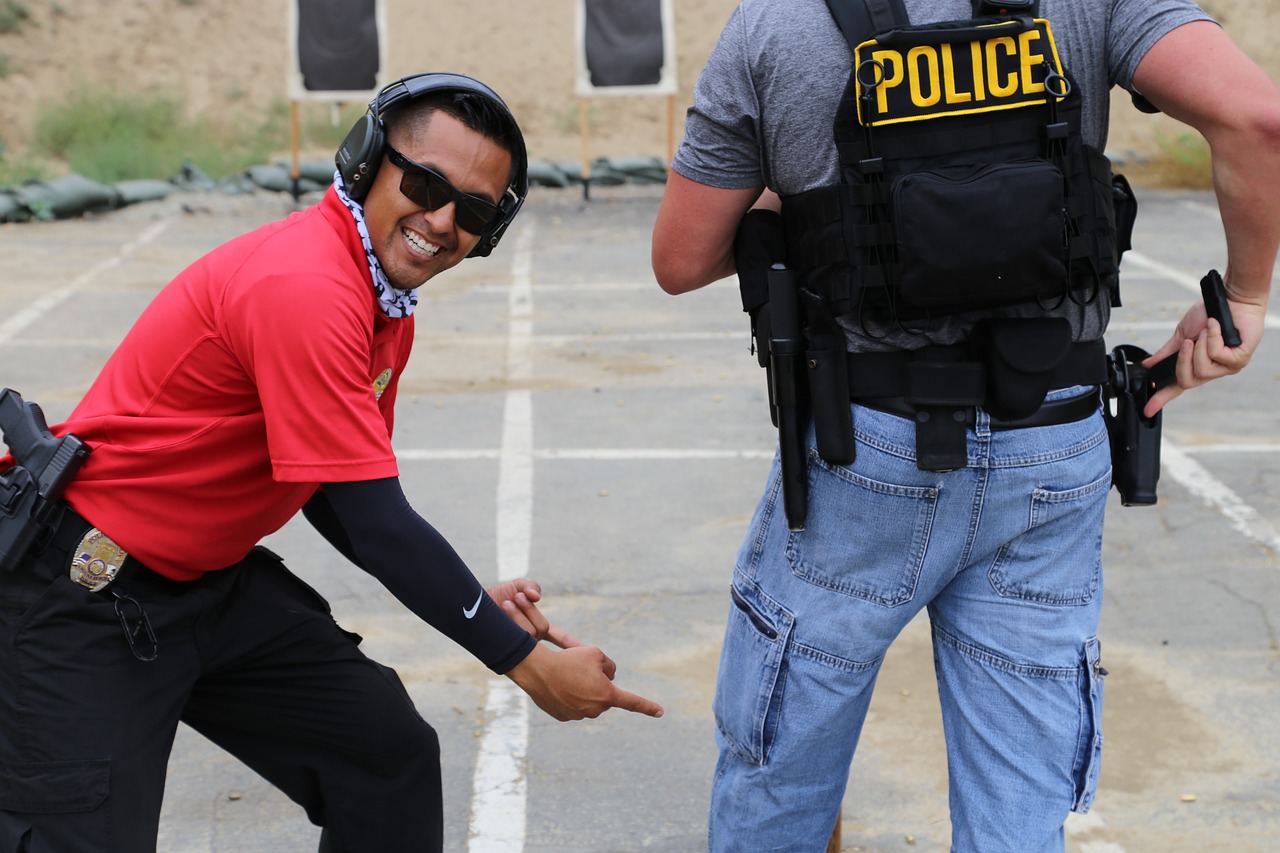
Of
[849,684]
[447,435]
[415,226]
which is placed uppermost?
[415,226]

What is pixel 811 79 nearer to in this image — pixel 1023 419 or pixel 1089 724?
pixel 1023 419

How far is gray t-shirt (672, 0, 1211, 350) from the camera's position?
2.16 m

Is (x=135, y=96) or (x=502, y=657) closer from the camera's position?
(x=502, y=657)

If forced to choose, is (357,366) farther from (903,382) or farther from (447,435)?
(447,435)

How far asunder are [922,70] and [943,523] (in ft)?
2.24

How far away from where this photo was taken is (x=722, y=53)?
222 cm

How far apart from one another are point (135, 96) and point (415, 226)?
72.8 feet

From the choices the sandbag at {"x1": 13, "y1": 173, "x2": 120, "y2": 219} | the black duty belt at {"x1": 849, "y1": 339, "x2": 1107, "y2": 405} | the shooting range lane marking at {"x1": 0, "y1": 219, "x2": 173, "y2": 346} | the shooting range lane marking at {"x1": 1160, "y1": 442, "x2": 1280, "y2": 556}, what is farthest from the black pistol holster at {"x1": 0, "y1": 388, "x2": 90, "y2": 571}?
the sandbag at {"x1": 13, "y1": 173, "x2": 120, "y2": 219}

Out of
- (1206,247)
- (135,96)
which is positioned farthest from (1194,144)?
(135,96)

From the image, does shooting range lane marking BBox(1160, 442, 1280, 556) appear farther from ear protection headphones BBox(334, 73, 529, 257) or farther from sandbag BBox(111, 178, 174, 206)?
sandbag BBox(111, 178, 174, 206)

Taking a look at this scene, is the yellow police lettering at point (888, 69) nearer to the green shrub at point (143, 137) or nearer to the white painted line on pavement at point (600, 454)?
the white painted line on pavement at point (600, 454)

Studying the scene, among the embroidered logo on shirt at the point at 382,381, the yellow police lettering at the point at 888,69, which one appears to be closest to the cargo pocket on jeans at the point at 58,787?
the embroidered logo on shirt at the point at 382,381

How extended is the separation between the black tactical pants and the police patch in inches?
52.2

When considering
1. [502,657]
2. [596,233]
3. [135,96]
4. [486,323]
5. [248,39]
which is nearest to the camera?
[502,657]
